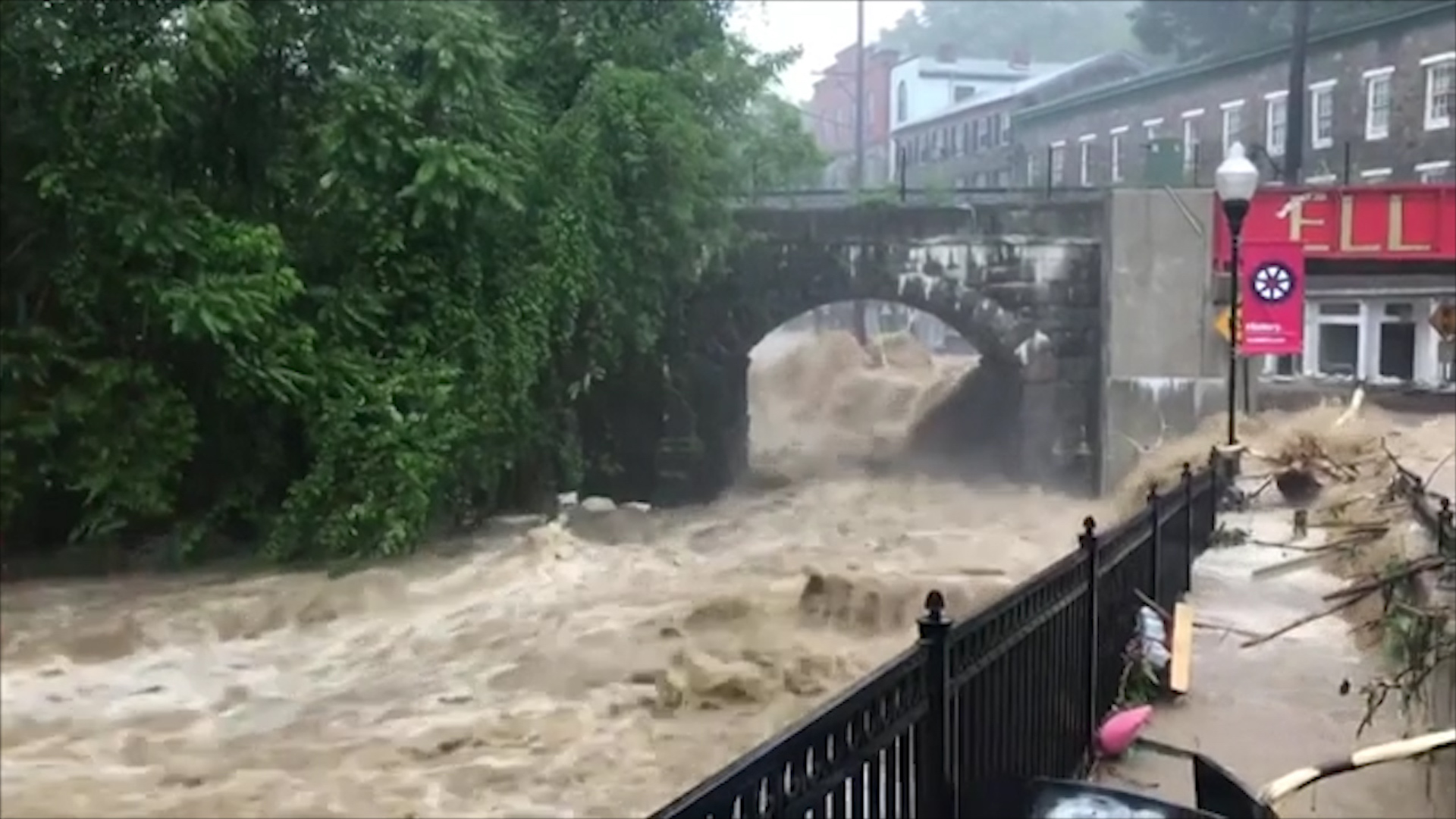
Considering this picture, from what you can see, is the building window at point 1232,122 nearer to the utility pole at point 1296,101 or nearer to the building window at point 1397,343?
Answer: the utility pole at point 1296,101

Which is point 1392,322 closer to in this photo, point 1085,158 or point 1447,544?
point 1085,158

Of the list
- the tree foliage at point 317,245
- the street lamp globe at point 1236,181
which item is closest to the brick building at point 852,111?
the tree foliage at point 317,245

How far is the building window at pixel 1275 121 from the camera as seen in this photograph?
28672 mm

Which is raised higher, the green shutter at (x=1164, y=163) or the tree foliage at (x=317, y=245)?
the green shutter at (x=1164, y=163)


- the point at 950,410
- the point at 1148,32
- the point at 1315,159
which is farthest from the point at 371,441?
the point at 1148,32

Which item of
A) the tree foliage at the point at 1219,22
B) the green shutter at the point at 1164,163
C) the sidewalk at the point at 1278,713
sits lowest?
the sidewalk at the point at 1278,713

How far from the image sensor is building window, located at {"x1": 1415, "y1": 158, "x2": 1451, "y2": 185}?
24.6 metres

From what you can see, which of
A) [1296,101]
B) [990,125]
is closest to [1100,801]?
[1296,101]

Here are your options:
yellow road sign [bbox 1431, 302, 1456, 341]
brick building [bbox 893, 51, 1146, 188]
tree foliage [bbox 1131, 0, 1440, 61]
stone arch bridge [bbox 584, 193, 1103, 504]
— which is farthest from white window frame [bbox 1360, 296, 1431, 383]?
brick building [bbox 893, 51, 1146, 188]

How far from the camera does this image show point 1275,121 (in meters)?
28.9

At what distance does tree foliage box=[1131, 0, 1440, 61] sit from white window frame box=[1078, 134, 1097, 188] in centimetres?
375

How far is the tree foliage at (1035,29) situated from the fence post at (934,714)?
176ft

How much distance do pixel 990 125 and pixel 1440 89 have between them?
57.6ft

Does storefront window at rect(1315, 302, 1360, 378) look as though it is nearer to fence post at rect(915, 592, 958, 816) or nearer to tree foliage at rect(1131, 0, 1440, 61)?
tree foliage at rect(1131, 0, 1440, 61)
